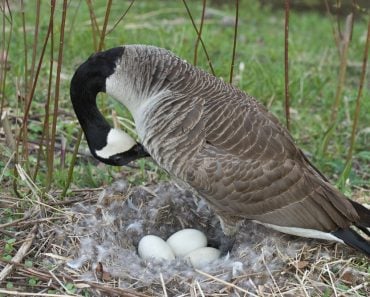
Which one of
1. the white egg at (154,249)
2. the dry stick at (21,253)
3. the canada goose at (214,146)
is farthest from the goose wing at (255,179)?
the dry stick at (21,253)

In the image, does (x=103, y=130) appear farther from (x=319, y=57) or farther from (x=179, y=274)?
(x=319, y=57)

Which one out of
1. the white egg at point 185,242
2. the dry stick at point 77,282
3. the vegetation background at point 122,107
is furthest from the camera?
the vegetation background at point 122,107

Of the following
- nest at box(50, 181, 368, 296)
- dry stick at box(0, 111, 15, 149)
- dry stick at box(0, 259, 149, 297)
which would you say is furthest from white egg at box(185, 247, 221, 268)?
dry stick at box(0, 111, 15, 149)

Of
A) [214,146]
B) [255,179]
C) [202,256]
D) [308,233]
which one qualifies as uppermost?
[214,146]

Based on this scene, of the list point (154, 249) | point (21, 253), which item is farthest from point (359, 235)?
point (21, 253)

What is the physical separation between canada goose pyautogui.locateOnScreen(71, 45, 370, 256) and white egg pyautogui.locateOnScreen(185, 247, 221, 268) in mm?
181

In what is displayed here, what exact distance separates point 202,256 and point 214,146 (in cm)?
63

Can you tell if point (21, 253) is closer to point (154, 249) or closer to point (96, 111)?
point (154, 249)

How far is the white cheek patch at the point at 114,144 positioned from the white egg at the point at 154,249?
52 centimetres

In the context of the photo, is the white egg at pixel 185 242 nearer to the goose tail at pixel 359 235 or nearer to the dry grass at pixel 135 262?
the dry grass at pixel 135 262

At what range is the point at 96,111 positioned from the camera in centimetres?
389

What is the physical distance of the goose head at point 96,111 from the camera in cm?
383

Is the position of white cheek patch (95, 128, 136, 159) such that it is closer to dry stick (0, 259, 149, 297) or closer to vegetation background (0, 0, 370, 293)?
vegetation background (0, 0, 370, 293)

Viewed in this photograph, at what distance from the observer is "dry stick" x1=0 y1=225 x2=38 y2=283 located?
3.43 meters
